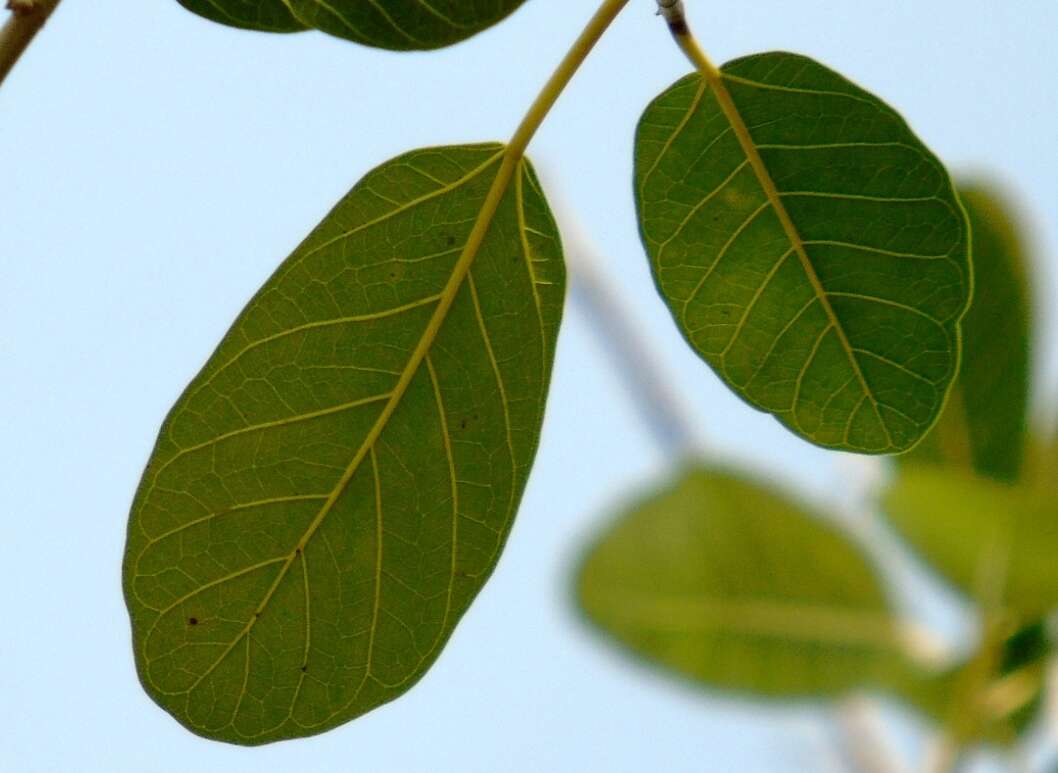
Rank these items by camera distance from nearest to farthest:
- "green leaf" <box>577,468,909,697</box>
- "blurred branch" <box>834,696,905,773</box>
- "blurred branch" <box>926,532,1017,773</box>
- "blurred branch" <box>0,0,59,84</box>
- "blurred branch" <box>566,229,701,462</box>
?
"blurred branch" <box>0,0,59,84</box>, "blurred branch" <box>926,532,1017,773</box>, "green leaf" <box>577,468,909,697</box>, "blurred branch" <box>834,696,905,773</box>, "blurred branch" <box>566,229,701,462</box>

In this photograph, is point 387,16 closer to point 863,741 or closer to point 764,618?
point 764,618

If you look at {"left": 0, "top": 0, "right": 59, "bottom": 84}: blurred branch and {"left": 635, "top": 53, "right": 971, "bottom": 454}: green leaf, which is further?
{"left": 635, "top": 53, "right": 971, "bottom": 454}: green leaf

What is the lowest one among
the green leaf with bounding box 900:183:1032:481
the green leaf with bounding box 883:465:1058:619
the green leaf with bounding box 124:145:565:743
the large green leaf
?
the green leaf with bounding box 124:145:565:743

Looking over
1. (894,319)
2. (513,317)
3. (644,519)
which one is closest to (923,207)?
(894,319)

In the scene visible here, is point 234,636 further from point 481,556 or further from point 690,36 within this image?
point 690,36

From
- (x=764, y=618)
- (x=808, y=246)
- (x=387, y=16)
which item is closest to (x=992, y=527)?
(x=764, y=618)

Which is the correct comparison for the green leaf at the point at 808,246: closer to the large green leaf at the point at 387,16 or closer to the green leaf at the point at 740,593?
the large green leaf at the point at 387,16

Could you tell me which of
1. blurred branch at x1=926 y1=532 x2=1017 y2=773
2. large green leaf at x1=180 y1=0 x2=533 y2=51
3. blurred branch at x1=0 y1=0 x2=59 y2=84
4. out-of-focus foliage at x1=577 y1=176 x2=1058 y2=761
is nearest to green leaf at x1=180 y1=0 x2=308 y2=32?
large green leaf at x1=180 y1=0 x2=533 y2=51

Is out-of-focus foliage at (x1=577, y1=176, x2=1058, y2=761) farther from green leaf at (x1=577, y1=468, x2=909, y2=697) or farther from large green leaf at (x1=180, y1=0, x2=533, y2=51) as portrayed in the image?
large green leaf at (x1=180, y1=0, x2=533, y2=51)
